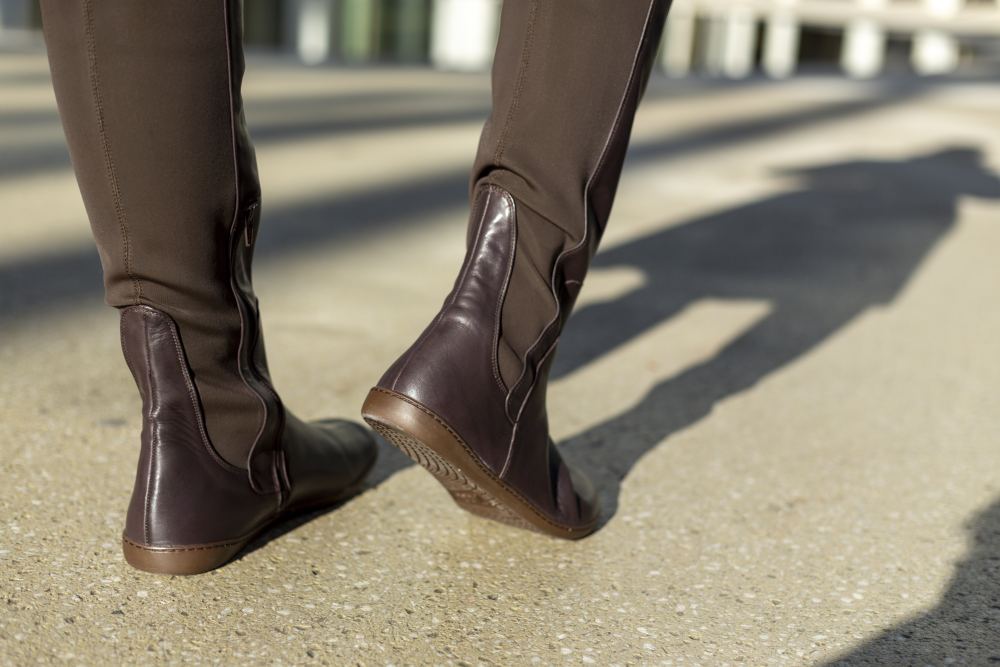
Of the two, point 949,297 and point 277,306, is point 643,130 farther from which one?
point 277,306

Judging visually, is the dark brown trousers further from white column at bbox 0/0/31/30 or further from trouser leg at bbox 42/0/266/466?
white column at bbox 0/0/31/30

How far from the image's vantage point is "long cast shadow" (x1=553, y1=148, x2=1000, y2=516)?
199 centimetres

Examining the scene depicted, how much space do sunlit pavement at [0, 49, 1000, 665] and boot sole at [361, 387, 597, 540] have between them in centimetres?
8

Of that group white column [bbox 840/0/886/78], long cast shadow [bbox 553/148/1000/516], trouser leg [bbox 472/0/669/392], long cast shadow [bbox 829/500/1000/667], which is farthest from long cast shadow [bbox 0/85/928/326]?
white column [bbox 840/0/886/78]

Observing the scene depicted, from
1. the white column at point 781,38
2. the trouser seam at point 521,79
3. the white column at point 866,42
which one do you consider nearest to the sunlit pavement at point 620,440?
the trouser seam at point 521,79

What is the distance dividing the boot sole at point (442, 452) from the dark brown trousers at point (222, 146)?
0.42 feet

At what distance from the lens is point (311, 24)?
583 inches

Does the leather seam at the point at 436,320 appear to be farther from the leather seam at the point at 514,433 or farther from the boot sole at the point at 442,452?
the leather seam at the point at 514,433

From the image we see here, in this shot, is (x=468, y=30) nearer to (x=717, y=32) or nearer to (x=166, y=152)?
(x=717, y=32)

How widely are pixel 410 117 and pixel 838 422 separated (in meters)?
3.76

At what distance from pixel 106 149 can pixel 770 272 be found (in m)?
2.29

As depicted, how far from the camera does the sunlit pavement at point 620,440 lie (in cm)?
122

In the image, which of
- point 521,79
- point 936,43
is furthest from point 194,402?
point 936,43

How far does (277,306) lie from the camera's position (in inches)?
97.7
